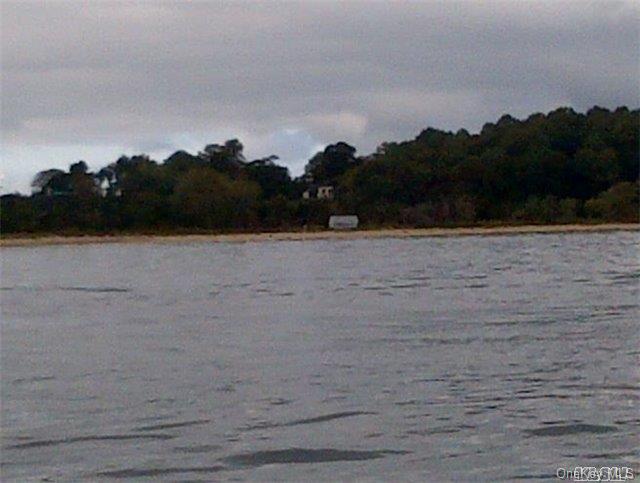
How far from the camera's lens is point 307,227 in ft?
216

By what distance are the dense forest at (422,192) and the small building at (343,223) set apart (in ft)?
4.44

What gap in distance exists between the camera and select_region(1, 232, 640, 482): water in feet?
27.5

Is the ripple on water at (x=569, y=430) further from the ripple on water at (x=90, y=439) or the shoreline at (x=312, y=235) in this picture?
the shoreline at (x=312, y=235)

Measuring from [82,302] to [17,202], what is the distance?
147 ft

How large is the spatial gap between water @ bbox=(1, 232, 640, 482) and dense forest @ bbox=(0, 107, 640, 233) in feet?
140

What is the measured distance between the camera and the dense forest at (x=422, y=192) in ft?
217

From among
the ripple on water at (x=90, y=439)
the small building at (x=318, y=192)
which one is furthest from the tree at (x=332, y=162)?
the ripple on water at (x=90, y=439)

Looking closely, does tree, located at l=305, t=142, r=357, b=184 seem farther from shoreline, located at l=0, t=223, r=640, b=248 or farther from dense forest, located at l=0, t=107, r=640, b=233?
shoreline, located at l=0, t=223, r=640, b=248

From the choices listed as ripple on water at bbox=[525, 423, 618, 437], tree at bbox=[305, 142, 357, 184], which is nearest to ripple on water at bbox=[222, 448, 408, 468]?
ripple on water at bbox=[525, 423, 618, 437]

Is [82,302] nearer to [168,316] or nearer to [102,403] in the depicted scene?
[168,316]

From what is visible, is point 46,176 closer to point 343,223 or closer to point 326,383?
point 343,223

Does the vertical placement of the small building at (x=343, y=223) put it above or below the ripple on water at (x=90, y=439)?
above

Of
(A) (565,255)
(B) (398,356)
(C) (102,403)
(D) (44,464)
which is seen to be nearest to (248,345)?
(B) (398,356)

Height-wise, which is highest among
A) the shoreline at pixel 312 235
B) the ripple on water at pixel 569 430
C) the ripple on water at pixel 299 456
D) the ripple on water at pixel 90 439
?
the shoreline at pixel 312 235
